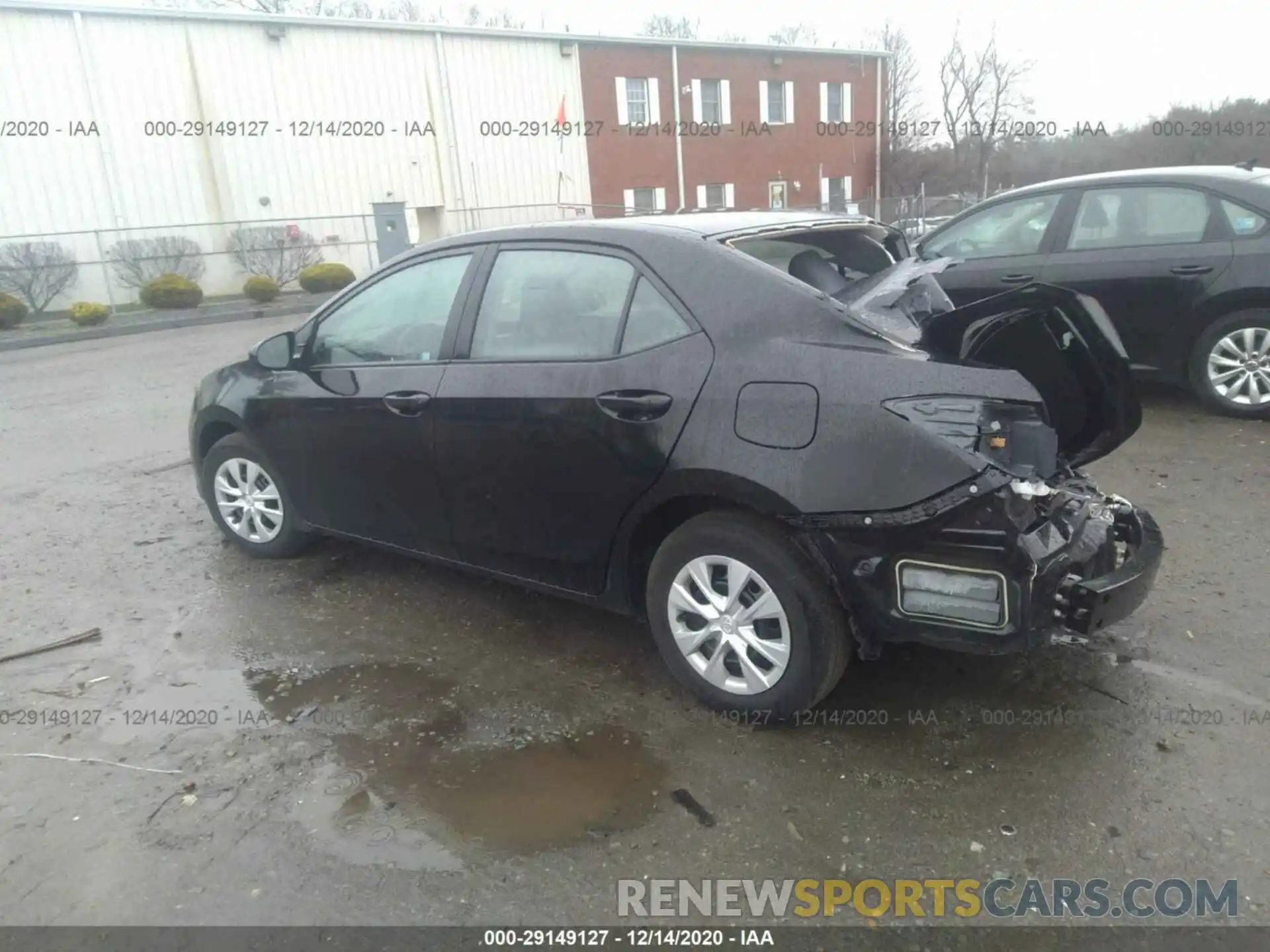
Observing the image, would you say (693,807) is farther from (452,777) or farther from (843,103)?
(843,103)

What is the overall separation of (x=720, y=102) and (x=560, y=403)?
106 feet

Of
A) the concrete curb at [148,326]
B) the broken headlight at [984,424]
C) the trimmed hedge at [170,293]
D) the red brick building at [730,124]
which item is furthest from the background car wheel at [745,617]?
the red brick building at [730,124]

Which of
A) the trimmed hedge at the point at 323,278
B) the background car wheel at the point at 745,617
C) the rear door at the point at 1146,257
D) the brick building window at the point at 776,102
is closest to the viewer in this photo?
the background car wheel at the point at 745,617

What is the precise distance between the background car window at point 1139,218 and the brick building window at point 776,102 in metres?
29.4

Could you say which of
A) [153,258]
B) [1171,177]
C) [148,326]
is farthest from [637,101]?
[1171,177]

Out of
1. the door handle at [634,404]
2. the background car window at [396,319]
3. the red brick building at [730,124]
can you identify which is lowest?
the door handle at [634,404]

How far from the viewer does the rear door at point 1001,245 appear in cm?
678

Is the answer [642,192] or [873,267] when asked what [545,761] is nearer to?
[873,267]

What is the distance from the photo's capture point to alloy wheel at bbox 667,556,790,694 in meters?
3.09

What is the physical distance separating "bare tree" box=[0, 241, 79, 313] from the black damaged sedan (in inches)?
762

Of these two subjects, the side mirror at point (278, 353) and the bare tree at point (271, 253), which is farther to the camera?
the bare tree at point (271, 253)

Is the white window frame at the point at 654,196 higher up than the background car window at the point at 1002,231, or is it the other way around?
the white window frame at the point at 654,196

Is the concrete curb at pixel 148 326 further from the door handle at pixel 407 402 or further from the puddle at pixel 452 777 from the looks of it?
the puddle at pixel 452 777

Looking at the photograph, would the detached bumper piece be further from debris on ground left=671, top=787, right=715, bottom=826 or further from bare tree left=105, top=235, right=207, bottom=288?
bare tree left=105, top=235, right=207, bottom=288
